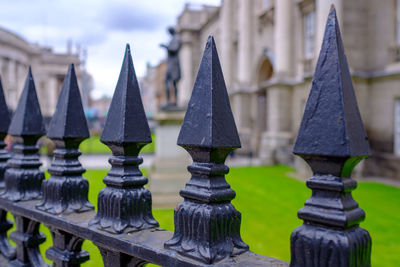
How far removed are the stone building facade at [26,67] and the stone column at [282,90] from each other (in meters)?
22.7

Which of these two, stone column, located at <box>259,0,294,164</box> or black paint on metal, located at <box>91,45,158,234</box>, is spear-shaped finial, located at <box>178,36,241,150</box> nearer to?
black paint on metal, located at <box>91,45,158,234</box>

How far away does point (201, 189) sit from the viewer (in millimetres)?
1350

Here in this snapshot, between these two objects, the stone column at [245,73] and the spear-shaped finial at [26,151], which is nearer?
the spear-shaped finial at [26,151]

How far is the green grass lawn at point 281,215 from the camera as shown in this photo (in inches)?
208

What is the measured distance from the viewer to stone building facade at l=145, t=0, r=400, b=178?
12.8 m

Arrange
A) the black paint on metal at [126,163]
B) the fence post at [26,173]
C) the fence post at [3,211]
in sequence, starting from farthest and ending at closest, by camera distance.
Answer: the fence post at [3,211] < the fence post at [26,173] < the black paint on metal at [126,163]

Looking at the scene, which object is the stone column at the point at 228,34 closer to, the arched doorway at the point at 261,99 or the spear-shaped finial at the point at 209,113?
the arched doorway at the point at 261,99

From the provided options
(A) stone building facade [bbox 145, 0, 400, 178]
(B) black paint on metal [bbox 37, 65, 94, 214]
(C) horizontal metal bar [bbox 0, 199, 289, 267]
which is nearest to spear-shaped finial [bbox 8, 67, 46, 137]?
(B) black paint on metal [bbox 37, 65, 94, 214]

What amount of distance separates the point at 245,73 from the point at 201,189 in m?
23.1

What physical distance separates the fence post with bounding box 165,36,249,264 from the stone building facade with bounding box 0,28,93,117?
3522 centimetres

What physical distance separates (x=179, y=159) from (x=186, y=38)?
95.2 feet

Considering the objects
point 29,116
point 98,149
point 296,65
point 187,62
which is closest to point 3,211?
point 29,116

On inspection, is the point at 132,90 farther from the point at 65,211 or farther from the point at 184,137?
the point at 65,211

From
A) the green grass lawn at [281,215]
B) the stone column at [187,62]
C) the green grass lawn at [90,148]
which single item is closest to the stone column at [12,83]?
the green grass lawn at [90,148]
